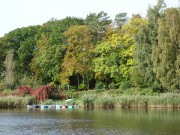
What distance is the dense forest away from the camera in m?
34.9

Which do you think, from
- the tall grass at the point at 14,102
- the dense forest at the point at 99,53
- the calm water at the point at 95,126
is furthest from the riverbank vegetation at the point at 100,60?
the calm water at the point at 95,126

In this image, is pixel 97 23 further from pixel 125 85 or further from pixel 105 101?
pixel 105 101

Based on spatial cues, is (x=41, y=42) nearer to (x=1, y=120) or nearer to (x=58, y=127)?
(x=1, y=120)

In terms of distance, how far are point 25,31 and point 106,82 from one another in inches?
638

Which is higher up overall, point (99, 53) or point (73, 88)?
point (99, 53)

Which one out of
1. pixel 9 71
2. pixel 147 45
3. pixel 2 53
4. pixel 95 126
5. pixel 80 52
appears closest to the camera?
pixel 95 126

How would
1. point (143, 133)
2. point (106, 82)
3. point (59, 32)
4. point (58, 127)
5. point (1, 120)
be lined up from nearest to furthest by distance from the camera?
1. point (143, 133)
2. point (58, 127)
3. point (1, 120)
4. point (106, 82)
5. point (59, 32)

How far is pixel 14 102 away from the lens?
32.7 meters

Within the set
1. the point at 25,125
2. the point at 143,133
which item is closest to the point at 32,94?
the point at 25,125

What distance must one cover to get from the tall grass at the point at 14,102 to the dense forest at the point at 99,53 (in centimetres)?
791

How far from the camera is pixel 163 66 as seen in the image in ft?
112

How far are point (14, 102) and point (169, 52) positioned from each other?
57.4ft

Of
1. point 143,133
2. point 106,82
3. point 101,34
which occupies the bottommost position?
point 143,133

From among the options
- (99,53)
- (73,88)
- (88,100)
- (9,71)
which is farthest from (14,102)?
(99,53)
